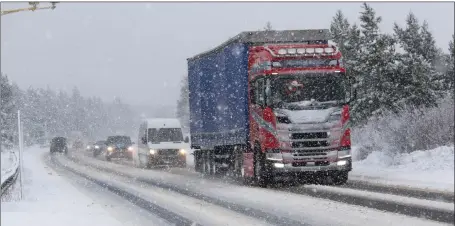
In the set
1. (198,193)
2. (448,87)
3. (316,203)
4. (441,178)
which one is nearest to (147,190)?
(198,193)

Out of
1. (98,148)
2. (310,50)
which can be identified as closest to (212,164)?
(310,50)

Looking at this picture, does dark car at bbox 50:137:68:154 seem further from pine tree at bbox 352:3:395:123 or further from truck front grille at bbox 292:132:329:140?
truck front grille at bbox 292:132:329:140

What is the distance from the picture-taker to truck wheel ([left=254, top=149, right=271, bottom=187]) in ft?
54.9

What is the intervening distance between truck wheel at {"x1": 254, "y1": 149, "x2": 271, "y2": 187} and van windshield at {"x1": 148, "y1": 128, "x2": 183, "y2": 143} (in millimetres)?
13551

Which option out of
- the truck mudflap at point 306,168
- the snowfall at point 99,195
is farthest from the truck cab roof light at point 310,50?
the snowfall at point 99,195

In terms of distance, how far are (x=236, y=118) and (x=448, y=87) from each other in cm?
5575

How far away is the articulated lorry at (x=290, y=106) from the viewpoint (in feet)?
52.6

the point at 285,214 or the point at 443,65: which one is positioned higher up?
the point at 443,65

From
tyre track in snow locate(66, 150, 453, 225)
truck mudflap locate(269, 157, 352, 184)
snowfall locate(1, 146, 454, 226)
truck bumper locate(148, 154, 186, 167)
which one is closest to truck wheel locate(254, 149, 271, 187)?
truck mudflap locate(269, 157, 352, 184)

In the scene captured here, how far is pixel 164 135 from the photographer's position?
30688 mm

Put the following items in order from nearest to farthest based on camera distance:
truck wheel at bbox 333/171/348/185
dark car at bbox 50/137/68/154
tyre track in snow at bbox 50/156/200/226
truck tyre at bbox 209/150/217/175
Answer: tyre track in snow at bbox 50/156/200/226
truck wheel at bbox 333/171/348/185
truck tyre at bbox 209/150/217/175
dark car at bbox 50/137/68/154

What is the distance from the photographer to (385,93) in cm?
4928

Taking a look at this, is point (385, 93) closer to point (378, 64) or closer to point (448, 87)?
point (378, 64)

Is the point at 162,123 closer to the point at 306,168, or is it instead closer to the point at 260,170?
the point at 260,170
